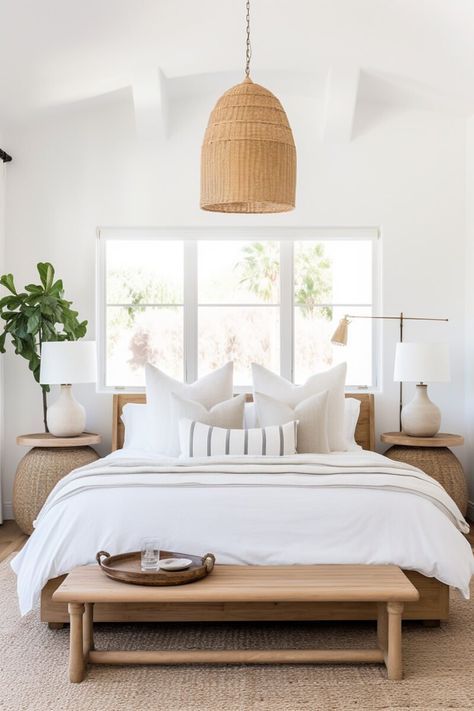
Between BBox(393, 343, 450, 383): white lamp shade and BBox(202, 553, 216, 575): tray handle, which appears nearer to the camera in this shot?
BBox(202, 553, 216, 575): tray handle

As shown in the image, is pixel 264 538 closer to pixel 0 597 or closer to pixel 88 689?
pixel 88 689

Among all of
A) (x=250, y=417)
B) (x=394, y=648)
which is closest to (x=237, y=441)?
(x=250, y=417)

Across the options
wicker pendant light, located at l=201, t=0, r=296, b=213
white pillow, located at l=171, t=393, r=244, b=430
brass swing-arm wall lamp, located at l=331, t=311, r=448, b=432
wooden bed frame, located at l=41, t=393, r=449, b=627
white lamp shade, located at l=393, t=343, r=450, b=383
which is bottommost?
wooden bed frame, located at l=41, t=393, r=449, b=627

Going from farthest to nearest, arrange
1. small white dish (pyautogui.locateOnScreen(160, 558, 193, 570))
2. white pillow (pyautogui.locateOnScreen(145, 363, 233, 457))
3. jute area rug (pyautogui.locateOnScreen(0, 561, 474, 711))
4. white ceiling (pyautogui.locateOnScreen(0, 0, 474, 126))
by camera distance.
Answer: white pillow (pyautogui.locateOnScreen(145, 363, 233, 457))
white ceiling (pyautogui.locateOnScreen(0, 0, 474, 126))
small white dish (pyautogui.locateOnScreen(160, 558, 193, 570))
jute area rug (pyautogui.locateOnScreen(0, 561, 474, 711))

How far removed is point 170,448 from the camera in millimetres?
4844

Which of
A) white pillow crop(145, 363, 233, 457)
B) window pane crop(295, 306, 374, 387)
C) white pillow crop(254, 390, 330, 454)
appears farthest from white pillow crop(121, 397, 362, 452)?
window pane crop(295, 306, 374, 387)

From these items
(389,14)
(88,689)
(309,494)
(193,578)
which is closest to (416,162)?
(389,14)

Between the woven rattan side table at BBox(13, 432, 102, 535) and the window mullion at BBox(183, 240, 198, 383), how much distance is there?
1017 millimetres

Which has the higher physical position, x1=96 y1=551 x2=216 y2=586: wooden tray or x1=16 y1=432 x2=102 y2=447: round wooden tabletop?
x1=16 y1=432 x2=102 y2=447: round wooden tabletop

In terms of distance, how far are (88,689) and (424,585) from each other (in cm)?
143

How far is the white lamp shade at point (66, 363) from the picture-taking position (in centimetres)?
513

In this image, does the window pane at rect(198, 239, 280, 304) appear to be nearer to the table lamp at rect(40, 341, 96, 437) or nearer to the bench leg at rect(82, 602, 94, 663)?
the table lamp at rect(40, 341, 96, 437)

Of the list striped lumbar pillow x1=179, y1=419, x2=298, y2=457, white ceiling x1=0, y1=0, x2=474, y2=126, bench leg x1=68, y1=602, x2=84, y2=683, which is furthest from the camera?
white ceiling x1=0, y1=0, x2=474, y2=126

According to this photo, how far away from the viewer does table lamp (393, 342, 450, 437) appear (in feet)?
17.4
